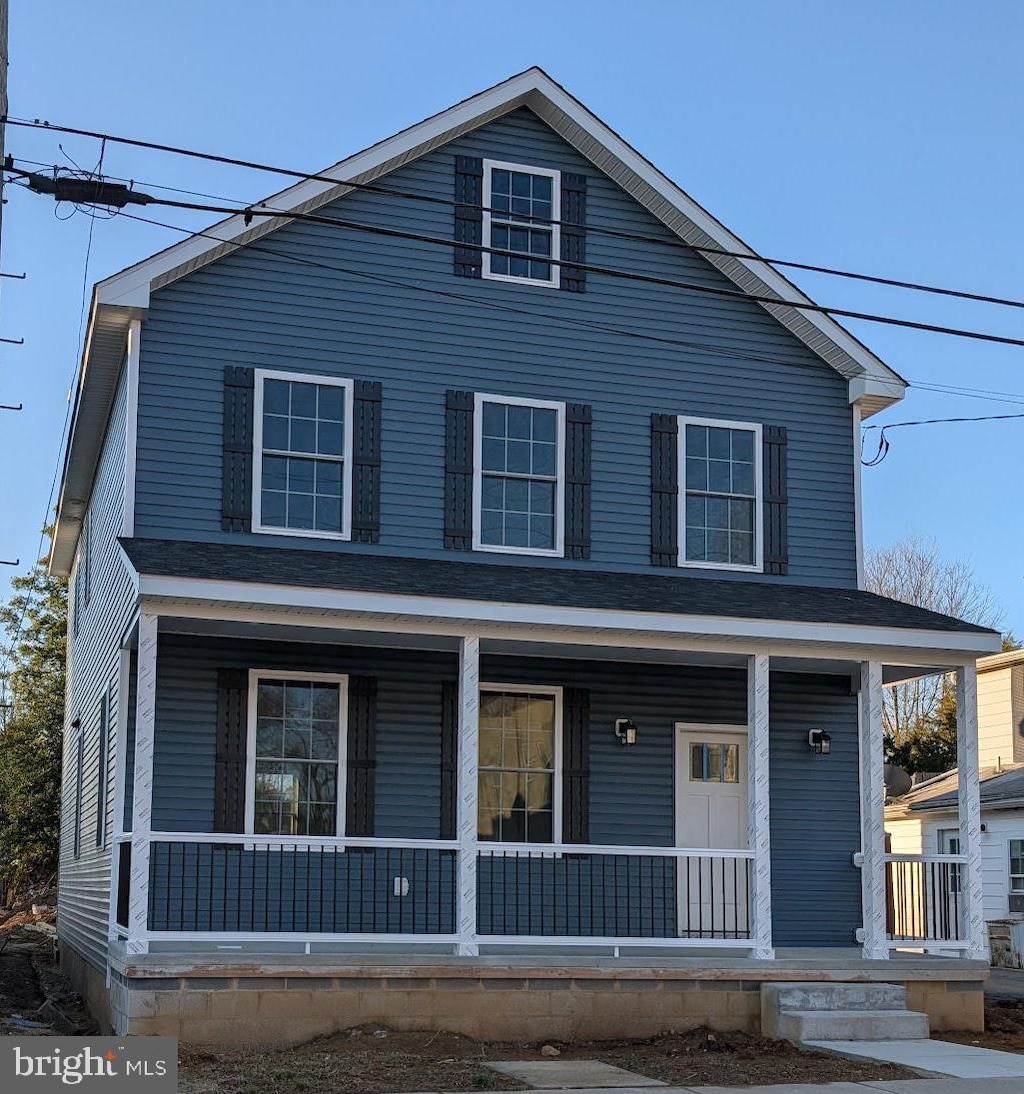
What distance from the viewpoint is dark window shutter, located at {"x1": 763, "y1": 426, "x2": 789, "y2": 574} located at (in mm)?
16016

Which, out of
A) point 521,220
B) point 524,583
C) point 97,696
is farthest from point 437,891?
point 521,220

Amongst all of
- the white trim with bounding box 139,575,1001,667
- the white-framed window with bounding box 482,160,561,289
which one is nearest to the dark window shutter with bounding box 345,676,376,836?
the white trim with bounding box 139,575,1001,667

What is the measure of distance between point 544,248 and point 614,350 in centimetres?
125

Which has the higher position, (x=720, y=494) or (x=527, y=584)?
(x=720, y=494)

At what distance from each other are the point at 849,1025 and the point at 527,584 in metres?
4.55

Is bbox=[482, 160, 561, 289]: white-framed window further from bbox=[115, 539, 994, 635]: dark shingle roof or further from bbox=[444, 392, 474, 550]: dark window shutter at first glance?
bbox=[115, 539, 994, 635]: dark shingle roof

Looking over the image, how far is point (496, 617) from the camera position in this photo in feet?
42.7

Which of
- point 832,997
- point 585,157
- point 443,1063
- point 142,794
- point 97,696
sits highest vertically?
point 585,157

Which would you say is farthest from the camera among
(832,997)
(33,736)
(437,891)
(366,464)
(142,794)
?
(33,736)

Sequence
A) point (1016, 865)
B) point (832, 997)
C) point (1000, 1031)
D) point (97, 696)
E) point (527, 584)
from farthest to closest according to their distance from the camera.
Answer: point (1016, 865) < point (97, 696) < point (527, 584) < point (1000, 1031) < point (832, 997)

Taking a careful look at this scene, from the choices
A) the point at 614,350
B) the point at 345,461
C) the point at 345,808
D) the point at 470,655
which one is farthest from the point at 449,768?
the point at 614,350

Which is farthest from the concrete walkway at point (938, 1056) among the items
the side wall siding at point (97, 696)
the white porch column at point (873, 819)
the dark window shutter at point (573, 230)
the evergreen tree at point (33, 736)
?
the evergreen tree at point (33, 736)

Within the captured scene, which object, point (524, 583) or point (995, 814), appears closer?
point (524, 583)

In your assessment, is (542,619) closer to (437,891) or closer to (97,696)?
(437,891)
